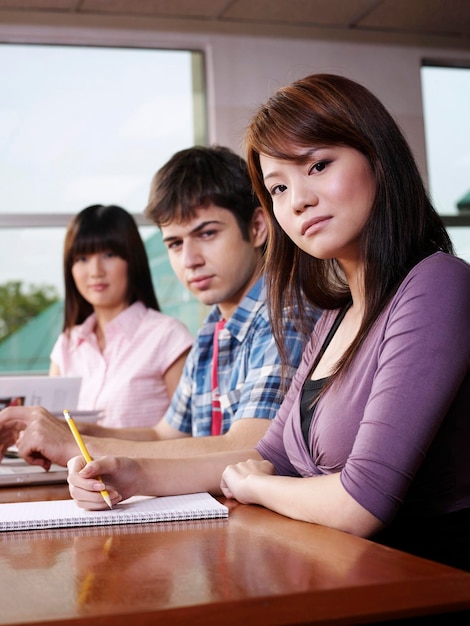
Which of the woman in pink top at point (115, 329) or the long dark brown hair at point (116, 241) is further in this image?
the long dark brown hair at point (116, 241)

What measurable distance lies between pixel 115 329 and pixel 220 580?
2.23 meters

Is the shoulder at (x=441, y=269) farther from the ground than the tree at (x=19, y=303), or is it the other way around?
the tree at (x=19, y=303)

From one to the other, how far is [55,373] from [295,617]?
2565mm

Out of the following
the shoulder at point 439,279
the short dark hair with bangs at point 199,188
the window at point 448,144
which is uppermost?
the window at point 448,144

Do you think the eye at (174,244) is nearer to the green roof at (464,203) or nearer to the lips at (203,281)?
the lips at (203,281)

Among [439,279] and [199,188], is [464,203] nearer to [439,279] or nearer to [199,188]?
[199,188]

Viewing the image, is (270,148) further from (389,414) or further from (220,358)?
(220,358)

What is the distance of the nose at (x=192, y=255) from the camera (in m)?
2.01

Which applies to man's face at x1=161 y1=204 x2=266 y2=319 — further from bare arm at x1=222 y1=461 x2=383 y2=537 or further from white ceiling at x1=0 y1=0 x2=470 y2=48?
white ceiling at x1=0 y1=0 x2=470 y2=48

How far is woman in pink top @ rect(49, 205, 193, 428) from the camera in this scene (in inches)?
107

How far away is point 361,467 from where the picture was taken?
97 centimetres

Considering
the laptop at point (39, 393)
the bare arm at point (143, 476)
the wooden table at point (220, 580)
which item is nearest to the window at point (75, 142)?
the laptop at point (39, 393)

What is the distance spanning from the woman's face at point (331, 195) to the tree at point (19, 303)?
3098 mm

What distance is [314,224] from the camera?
4.07 ft
